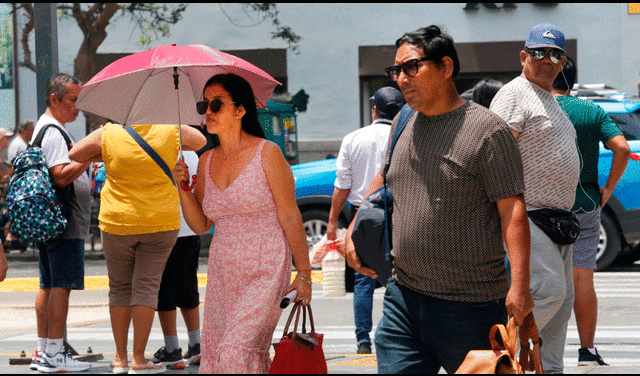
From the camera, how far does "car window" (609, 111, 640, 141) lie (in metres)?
11.7

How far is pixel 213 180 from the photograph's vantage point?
4.74 meters

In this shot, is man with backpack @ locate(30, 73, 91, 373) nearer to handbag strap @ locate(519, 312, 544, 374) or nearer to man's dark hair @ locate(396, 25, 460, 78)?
man's dark hair @ locate(396, 25, 460, 78)

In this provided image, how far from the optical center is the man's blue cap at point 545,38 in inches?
207

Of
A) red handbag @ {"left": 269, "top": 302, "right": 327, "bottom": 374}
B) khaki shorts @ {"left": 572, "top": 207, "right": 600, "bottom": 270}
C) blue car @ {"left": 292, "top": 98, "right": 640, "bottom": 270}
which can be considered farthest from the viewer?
blue car @ {"left": 292, "top": 98, "right": 640, "bottom": 270}

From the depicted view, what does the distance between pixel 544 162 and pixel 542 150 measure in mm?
64

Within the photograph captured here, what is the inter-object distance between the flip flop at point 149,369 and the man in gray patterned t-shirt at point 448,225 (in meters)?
2.96

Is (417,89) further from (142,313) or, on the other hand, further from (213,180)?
(142,313)

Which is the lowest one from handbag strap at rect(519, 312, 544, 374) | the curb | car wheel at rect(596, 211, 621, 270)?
the curb

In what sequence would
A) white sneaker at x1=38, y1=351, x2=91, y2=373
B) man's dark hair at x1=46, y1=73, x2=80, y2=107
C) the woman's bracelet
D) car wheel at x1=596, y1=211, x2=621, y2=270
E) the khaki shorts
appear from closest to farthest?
1. the woman's bracelet
2. the khaki shorts
3. white sneaker at x1=38, y1=351, x2=91, y2=373
4. man's dark hair at x1=46, y1=73, x2=80, y2=107
5. car wheel at x1=596, y1=211, x2=621, y2=270

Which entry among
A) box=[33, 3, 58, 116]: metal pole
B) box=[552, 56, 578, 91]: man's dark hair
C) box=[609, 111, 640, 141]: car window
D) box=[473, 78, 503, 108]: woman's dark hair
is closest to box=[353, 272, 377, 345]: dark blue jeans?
box=[473, 78, 503, 108]: woman's dark hair

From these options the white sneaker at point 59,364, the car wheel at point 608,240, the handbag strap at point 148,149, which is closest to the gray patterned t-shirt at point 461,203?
the handbag strap at point 148,149

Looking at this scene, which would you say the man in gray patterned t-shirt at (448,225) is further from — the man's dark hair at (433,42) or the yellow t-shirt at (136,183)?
the yellow t-shirt at (136,183)

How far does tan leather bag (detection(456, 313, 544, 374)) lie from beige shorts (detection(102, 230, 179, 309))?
326 cm

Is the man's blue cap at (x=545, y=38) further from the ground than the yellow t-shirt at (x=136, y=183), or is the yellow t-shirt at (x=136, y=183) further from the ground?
the man's blue cap at (x=545, y=38)
